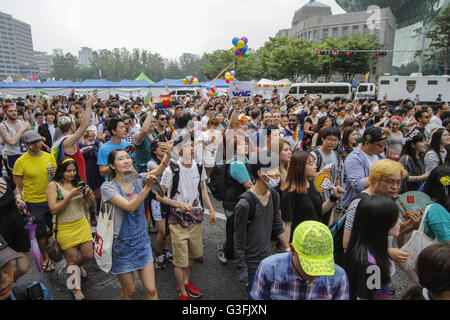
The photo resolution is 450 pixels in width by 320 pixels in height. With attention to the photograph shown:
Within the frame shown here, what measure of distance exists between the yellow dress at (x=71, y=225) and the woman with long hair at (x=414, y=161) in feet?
14.2

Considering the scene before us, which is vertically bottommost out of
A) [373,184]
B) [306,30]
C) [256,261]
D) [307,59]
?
[256,261]

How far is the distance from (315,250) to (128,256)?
178 cm

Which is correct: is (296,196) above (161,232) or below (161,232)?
above

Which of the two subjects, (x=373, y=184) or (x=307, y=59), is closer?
(x=373, y=184)

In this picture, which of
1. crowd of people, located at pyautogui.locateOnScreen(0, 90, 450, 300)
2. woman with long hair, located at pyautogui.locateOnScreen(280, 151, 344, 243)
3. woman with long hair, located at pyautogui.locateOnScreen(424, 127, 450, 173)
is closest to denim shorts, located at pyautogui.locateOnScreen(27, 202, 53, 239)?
crowd of people, located at pyautogui.locateOnScreen(0, 90, 450, 300)

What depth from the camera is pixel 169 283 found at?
3.53 m

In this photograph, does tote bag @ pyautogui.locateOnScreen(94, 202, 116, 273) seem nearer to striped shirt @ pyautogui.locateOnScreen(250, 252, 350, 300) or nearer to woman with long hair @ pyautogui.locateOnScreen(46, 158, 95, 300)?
woman with long hair @ pyautogui.locateOnScreen(46, 158, 95, 300)

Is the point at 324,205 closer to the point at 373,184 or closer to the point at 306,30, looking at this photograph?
the point at 373,184

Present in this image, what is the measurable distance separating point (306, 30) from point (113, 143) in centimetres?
7238

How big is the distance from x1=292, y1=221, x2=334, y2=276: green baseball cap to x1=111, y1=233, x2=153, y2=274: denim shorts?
166cm

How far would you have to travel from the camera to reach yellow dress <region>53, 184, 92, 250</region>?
9.80 ft

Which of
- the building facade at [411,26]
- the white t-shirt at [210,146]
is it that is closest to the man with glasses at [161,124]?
→ the white t-shirt at [210,146]

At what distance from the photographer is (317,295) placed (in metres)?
1.71

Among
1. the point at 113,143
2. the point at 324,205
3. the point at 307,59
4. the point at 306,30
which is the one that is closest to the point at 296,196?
the point at 324,205
